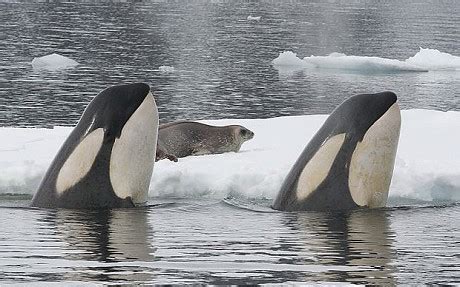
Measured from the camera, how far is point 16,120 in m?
24.8

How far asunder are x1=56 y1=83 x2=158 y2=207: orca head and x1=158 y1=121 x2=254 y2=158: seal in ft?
14.2

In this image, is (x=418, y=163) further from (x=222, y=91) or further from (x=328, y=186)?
(x=222, y=91)

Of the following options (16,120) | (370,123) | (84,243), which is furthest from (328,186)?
(16,120)

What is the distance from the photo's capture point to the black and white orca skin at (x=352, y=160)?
9.05m

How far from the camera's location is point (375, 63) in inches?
1475

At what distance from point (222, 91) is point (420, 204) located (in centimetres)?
2235

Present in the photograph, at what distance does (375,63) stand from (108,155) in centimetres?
2906

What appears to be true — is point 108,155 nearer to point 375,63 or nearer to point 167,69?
point 375,63

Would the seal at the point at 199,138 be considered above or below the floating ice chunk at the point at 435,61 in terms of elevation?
below

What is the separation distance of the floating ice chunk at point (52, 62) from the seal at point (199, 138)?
23.2 metres

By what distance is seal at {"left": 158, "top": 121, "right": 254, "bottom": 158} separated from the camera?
45.6 ft

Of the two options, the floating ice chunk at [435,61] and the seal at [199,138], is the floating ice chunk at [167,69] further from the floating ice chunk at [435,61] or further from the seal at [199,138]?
the seal at [199,138]

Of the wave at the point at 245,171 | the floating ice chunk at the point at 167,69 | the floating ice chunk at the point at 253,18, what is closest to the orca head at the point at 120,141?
the wave at the point at 245,171

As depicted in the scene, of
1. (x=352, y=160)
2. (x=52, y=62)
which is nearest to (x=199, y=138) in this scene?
(x=352, y=160)
